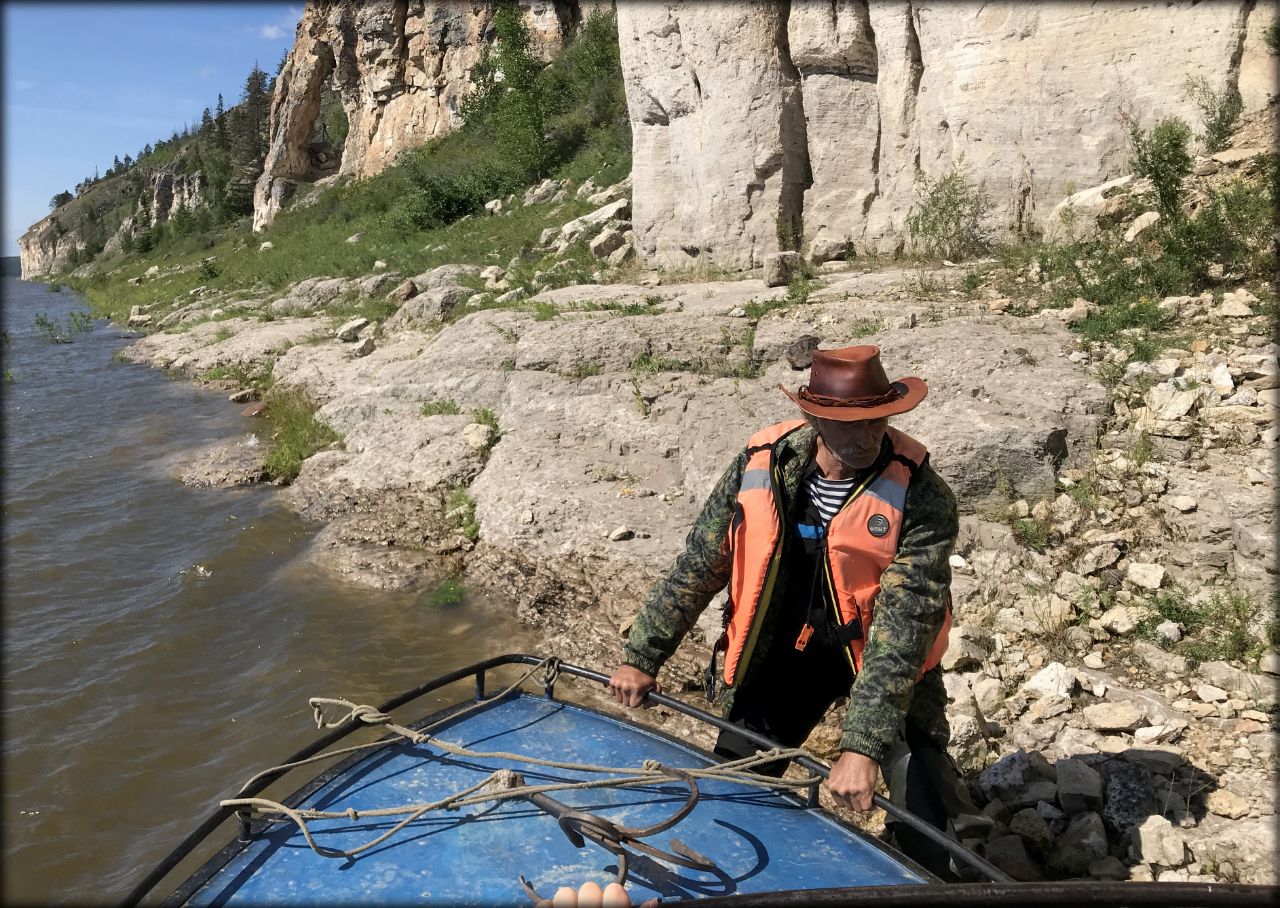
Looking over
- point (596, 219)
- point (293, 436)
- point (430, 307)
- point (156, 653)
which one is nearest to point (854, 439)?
point (156, 653)

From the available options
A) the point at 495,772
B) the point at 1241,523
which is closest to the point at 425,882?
the point at 495,772

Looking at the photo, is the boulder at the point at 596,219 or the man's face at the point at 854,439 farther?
the boulder at the point at 596,219

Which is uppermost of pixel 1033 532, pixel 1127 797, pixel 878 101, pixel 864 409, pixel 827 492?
pixel 878 101

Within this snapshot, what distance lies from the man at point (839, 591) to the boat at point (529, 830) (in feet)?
0.59

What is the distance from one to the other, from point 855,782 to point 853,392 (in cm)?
106

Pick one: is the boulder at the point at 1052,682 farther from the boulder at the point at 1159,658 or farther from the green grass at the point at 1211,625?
the green grass at the point at 1211,625

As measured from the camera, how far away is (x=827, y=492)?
262cm

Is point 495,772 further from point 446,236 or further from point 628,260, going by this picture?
point 446,236

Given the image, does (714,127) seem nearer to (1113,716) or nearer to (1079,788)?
(1113,716)

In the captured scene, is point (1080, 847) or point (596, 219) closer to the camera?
point (1080, 847)

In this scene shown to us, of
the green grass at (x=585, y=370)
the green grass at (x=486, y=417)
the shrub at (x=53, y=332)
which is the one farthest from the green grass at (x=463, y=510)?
the shrub at (x=53, y=332)

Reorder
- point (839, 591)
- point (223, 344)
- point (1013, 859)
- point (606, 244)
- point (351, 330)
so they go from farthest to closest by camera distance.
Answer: point (223, 344), point (606, 244), point (351, 330), point (1013, 859), point (839, 591)

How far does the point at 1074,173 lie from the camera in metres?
7.88

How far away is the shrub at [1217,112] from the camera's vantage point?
6.84 metres
